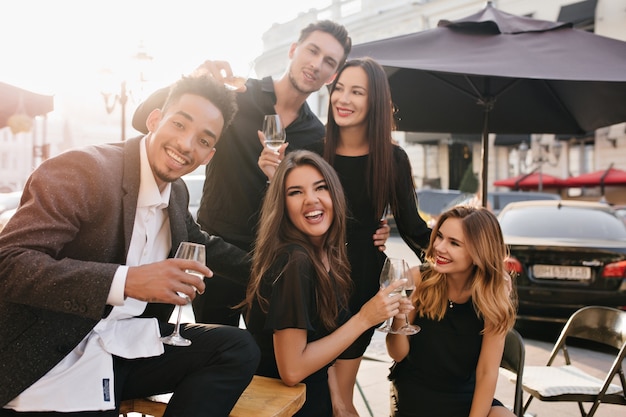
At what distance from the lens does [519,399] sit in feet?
9.23

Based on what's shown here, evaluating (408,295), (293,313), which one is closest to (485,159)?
(408,295)

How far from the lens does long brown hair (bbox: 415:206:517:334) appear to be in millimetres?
2693

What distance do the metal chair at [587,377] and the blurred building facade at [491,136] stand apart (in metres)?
16.3

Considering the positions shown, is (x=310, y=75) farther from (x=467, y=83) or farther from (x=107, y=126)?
(x=107, y=126)

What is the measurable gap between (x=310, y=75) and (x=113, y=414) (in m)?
2.13

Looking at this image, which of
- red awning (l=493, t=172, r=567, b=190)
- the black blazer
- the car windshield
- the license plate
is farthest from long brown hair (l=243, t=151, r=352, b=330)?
red awning (l=493, t=172, r=567, b=190)

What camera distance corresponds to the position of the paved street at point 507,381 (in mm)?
4348

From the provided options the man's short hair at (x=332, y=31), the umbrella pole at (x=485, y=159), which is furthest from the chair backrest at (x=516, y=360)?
the umbrella pole at (x=485, y=159)

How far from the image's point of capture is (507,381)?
16.5ft

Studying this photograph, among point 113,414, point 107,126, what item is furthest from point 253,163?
point 107,126

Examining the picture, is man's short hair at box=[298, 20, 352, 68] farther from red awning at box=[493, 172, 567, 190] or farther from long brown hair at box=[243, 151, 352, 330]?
red awning at box=[493, 172, 567, 190]

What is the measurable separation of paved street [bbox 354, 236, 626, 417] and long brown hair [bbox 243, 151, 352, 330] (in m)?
1.07

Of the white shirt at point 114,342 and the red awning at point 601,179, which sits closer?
the white shirt at point 114,342

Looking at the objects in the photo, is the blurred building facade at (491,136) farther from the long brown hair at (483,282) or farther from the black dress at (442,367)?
the black dress at (442,367)
